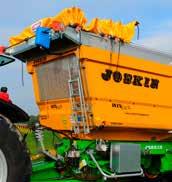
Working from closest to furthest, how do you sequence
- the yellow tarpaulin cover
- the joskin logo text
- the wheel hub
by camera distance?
the wheel hub
the yellow tarpaulin cover
the joskin logo text

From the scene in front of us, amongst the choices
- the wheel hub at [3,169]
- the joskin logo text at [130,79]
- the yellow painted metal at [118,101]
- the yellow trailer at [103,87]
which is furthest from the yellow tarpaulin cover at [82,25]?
the wheel hub at [3,169]

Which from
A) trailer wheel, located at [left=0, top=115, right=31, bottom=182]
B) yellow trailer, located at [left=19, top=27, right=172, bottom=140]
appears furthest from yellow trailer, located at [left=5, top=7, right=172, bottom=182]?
trailer wheel, located at [left=0, top=115, right=31, bottom=182]

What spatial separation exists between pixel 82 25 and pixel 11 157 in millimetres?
2527

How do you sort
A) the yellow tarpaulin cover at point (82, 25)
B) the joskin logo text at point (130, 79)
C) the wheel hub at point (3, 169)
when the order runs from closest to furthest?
the wheel hub at point (3, 169)
the yellow tarpaulin cover at point (82, 25)
the joskin logo text at point (130, 79)

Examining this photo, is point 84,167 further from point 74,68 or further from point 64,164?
point 74,68

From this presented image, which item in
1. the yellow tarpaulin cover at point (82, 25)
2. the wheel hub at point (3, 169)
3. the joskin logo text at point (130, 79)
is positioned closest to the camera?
the wheel hub at point (3, 169)

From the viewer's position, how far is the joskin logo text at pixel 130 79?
7.40 meters

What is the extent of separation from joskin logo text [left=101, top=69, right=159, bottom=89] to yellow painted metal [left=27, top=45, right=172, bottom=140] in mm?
19

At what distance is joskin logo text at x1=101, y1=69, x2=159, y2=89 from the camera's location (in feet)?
24.3

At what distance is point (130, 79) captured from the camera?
770 centimetres

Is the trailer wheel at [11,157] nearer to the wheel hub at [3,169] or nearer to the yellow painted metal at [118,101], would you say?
the wheel hub at [3,169]

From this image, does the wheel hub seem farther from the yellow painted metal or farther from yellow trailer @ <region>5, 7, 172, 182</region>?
the yellow painted metal

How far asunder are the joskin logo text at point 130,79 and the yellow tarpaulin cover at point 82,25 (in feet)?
1.96

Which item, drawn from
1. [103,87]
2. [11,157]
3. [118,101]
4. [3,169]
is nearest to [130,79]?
[118,101]
